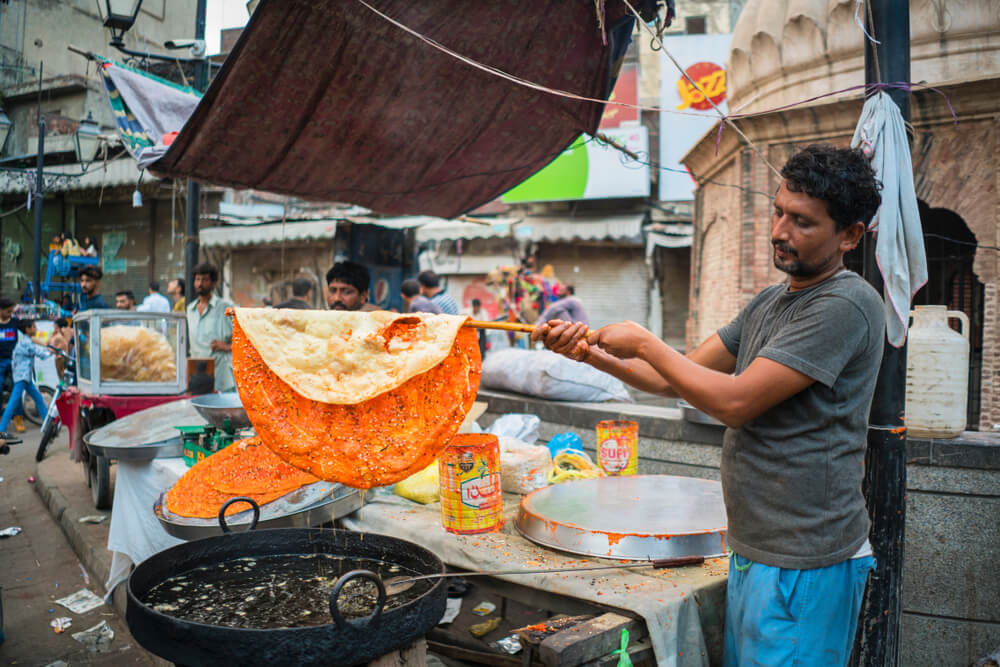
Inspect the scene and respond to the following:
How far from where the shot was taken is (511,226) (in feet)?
55.7

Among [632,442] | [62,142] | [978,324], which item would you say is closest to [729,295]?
[978,324]

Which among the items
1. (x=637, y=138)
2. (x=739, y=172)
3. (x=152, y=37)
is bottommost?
(x=739, y=172)

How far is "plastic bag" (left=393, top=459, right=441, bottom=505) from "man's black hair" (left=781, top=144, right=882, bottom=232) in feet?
7.00

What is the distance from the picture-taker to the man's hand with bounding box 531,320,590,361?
2063 mm

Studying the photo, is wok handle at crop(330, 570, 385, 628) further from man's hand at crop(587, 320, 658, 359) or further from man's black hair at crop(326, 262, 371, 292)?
man's black hair at crop(326, 262, 371, 292)

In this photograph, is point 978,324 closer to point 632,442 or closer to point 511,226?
point 632,442

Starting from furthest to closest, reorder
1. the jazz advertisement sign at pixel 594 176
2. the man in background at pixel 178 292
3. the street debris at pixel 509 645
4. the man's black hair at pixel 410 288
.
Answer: the jazz advertisement sign at pixel 594 176, the man in background at pixel 178 292, the man's black hair at pixel 410 288, the street debris at pixel 509 645

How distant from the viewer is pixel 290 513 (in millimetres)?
2852

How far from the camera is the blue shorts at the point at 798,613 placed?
5.83 feet

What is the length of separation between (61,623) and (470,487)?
3.10 meters

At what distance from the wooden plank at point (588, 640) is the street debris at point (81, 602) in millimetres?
3729

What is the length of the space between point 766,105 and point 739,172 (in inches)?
31.9

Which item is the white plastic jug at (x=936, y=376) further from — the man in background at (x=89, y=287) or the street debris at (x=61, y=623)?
the man in background at (x=89, y=287)

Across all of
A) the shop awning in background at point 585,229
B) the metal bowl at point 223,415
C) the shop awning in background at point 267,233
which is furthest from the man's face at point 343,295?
the shop awning in background at point 585,229
